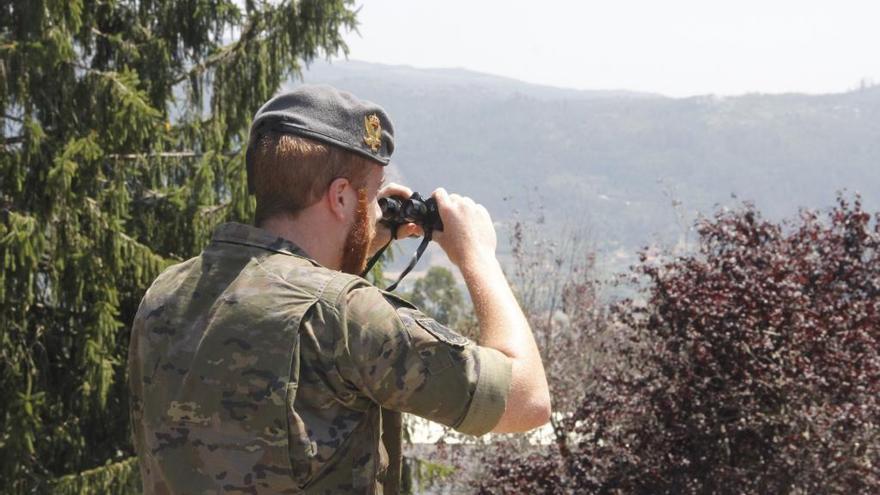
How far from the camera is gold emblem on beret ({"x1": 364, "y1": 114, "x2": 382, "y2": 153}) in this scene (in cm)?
216

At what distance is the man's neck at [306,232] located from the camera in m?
2.15

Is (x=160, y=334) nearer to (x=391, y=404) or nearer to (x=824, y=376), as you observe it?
(x=391, y=404)

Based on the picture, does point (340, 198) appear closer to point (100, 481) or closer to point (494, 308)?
point (494, 308)

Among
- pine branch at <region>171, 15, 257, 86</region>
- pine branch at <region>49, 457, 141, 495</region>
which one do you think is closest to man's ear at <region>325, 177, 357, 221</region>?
pine branch at <region>49, 457, 141, 495</region>

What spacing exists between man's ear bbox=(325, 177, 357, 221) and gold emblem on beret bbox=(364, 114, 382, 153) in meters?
0.09

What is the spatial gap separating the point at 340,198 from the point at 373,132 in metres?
0.14

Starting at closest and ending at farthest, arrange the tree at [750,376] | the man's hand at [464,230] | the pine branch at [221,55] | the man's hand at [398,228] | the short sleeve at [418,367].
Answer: the short sleeve at [418,367], the man's hand at [464,230], the man's hand at [398,228], the tree at [750,376], the pine branch at [221,55]

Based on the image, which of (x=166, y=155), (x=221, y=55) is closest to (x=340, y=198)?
(x=166, y=155)

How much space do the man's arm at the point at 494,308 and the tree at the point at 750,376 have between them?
3.89 metres

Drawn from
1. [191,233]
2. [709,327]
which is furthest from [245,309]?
[191,233]

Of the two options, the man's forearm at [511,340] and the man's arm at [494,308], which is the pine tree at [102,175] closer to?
the man's arm at [494,308]

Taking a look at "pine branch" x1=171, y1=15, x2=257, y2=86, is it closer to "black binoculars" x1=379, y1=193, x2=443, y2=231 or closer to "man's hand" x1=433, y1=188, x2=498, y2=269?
→ "black binoculars" x1=379, y1=193, x2=443, y2=231

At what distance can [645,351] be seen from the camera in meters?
6.90

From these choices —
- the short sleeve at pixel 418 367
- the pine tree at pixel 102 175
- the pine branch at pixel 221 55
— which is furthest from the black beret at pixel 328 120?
the pine branch at pixel 221 55
